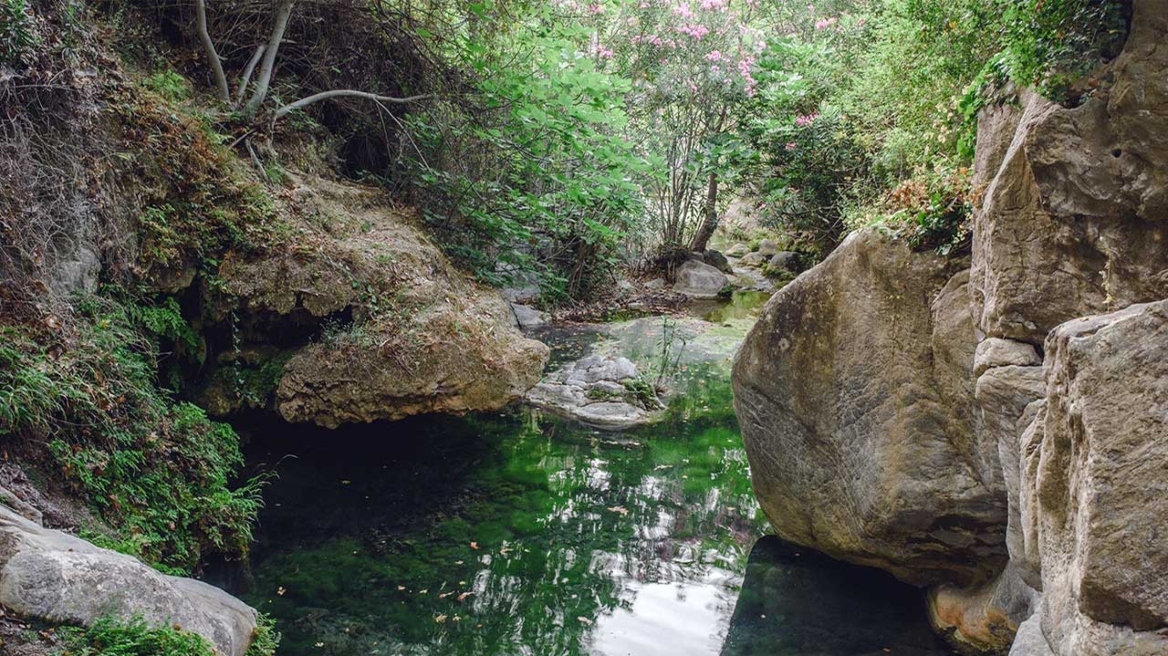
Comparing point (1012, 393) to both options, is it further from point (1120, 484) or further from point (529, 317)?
point (529, 317)

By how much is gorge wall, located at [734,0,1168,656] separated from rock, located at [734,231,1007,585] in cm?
1

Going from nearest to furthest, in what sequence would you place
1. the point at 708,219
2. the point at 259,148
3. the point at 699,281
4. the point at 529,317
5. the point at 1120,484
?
1. the point at 1120,484
2. the point at 259,148
3. the point at 529,317
4. the point at 699,281
5. the point at 708,219

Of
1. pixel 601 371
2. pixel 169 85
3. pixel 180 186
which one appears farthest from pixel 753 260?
pixel 180 186

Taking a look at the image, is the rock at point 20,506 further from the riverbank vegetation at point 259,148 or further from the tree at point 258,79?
the tree at point 258,79

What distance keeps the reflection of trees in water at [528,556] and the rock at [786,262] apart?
34.3ft

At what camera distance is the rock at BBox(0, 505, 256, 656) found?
359 centimetres

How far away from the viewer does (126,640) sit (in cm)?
375

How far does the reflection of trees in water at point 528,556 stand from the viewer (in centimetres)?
595

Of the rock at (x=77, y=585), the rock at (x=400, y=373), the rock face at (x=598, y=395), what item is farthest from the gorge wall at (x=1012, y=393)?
the rock at (x=77, y=585)

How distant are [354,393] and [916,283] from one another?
5193 millimetres

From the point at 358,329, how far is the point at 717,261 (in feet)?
43.9

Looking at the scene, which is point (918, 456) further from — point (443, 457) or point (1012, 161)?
point (443, 457)

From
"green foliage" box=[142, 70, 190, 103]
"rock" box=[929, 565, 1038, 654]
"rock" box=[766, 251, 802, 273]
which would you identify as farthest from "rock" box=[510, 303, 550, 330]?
"rock" box=[929, 565, 1038, 654]

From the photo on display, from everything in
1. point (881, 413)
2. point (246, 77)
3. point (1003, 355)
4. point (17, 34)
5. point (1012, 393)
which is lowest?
point (881, 413)
